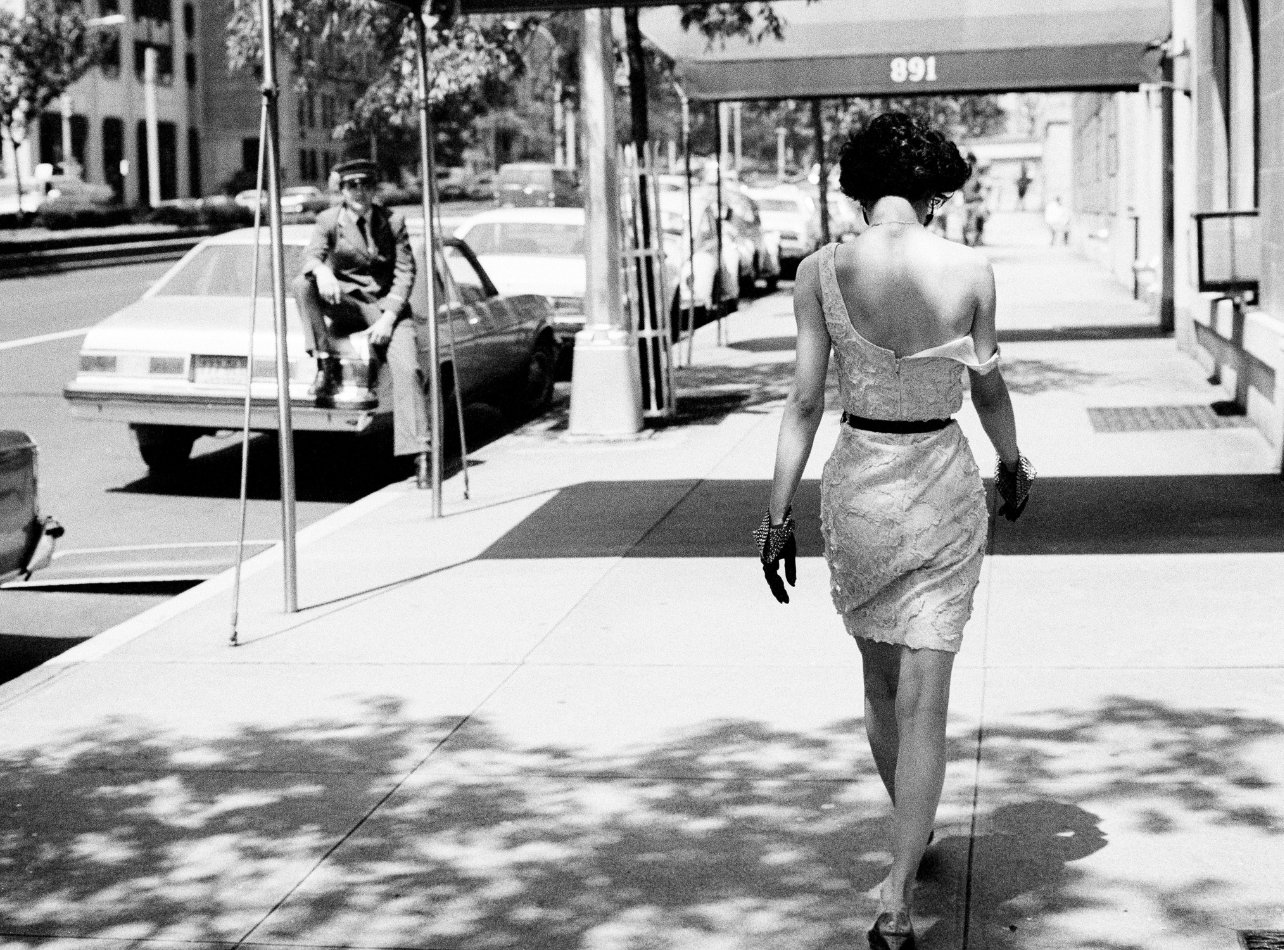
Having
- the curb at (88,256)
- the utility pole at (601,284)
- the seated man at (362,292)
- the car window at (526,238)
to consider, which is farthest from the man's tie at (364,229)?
the curb at (88,256)

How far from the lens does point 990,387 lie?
4203mm

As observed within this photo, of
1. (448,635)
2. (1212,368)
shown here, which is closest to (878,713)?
(448,635)

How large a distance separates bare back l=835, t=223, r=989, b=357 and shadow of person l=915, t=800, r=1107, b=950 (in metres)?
1.26

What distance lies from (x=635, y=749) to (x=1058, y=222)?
44553 mm

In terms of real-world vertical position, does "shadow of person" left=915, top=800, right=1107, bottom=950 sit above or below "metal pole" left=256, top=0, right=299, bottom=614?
below

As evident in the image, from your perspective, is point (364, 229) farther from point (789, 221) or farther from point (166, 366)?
point (789, 221)

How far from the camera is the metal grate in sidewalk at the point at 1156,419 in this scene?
1236cm

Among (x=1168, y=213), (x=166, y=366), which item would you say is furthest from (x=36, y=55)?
(x=166, y=366)

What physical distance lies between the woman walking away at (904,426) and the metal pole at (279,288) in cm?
345

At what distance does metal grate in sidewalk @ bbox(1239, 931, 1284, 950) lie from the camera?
4.01 metres

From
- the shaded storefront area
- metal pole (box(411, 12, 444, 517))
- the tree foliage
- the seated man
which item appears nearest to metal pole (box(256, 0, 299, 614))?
metal pole (box(411, 12, 444, 517))

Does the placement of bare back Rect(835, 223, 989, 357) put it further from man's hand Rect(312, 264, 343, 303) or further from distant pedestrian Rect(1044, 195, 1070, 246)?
distant pedestrian Rect(1044, 195, 1070, 246)

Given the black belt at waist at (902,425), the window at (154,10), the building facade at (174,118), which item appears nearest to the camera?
the black belt at waist at (902,425)

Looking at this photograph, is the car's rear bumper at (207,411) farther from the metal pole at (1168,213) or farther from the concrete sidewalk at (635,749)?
the metal pole at (1168,213)
